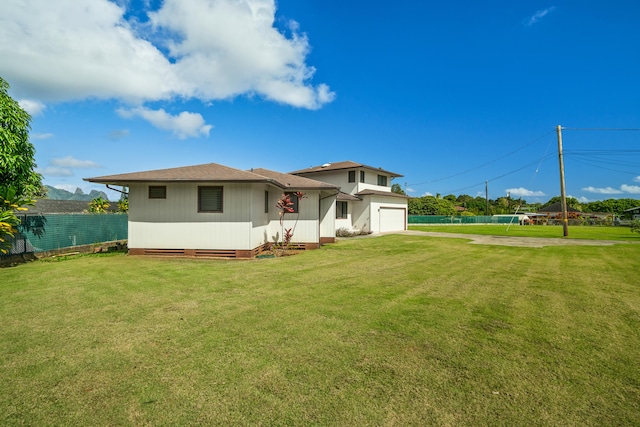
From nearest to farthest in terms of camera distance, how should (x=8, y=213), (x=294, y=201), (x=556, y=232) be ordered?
(x=8, y=213), (x=294, y=201), (x=556, y=232)

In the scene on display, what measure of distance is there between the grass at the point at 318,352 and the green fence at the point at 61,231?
3.98 m

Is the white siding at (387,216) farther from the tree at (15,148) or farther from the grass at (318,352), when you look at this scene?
the tree at (15,148)

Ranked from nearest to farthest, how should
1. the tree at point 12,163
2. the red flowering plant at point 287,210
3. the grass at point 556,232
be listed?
the tree at point 12,163, the red flowering plant at point 287,210, the grass at point 556,232

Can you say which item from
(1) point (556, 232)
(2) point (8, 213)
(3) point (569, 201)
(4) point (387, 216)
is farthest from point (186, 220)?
(3) point (569, 201)

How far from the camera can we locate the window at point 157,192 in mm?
11305

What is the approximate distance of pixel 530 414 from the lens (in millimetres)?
2381

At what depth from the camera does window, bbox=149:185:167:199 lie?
11.3 m

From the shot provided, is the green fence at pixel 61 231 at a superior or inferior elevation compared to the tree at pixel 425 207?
inferior

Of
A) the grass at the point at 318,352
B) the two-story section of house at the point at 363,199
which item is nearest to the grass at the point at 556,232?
the two-story section of house at the point at 363,199

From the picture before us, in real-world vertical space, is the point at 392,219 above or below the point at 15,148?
below

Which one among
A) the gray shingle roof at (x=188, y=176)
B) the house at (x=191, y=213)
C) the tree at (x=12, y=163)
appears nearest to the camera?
the tree at (x=12, y=163)

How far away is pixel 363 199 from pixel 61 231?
18.3 metres

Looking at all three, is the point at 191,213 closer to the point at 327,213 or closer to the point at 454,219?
the point at 327,213

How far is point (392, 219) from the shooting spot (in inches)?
1017
